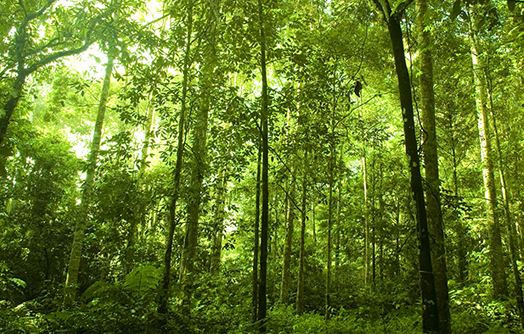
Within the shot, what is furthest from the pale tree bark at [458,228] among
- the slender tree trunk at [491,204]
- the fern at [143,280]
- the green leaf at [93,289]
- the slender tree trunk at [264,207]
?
the green leaf at [93,289]

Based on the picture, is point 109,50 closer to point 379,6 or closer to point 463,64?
point 379,6

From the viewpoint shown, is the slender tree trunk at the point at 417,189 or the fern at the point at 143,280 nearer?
the slender tree trunk at the point at 417,189

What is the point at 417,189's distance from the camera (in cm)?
301

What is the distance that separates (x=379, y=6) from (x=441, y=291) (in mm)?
3420

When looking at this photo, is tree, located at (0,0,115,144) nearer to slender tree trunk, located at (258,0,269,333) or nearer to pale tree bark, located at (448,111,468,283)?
slender tree trunk, located at (258,0,269,333)

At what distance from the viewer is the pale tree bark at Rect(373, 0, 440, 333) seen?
9.09ft

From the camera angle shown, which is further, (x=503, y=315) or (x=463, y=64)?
(x=463, y=64)

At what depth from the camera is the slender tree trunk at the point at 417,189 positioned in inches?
109

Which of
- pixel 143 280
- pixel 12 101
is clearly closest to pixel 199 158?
pixel 143 280

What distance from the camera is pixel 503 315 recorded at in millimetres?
6000

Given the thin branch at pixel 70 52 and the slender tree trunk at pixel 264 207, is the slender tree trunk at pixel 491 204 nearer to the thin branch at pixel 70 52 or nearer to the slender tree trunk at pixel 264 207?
the slender tree trunk at pixel 264 207

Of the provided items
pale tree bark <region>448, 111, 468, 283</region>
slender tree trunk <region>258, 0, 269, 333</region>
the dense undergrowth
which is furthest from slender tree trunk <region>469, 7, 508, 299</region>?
slender tree trunk <region>258, 0, 269, 333</region>

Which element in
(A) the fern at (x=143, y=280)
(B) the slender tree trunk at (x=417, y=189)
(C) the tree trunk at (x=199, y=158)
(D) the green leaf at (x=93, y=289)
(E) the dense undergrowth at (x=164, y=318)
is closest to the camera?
(B) the slender tree trunk at (x=417, y=189)

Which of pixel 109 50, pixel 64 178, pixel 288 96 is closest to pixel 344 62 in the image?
pixel 288 96
